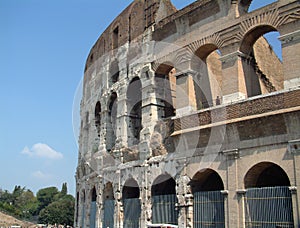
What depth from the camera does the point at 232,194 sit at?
38.3 ft

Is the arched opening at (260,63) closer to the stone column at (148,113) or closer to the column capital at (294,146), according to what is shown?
the column capital at (294,146)

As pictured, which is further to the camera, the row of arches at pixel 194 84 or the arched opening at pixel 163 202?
the arched opening at pixel 163 202

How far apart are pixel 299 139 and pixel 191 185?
13.3 feet

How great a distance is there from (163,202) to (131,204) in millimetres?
1924

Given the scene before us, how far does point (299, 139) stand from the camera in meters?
10.4

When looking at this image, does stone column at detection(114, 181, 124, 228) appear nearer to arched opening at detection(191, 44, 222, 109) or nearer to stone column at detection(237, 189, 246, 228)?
arched opening at detection(191, 44, 222, 109)

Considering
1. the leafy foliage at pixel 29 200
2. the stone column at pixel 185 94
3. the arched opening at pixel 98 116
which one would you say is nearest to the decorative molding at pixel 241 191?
the stone column at pixel 185 94

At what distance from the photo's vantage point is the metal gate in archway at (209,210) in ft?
39.7

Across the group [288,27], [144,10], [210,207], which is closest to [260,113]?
[288,27]

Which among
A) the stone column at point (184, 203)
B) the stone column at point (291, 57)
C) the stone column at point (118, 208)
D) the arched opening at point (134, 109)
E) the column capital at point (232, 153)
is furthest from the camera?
the arched opening at point (134, 109)

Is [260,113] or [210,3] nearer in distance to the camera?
[260,113]

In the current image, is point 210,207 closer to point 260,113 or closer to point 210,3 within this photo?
point 260,113

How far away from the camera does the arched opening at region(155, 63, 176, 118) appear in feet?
50.5

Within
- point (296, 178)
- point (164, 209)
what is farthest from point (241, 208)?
point (164, 209)
